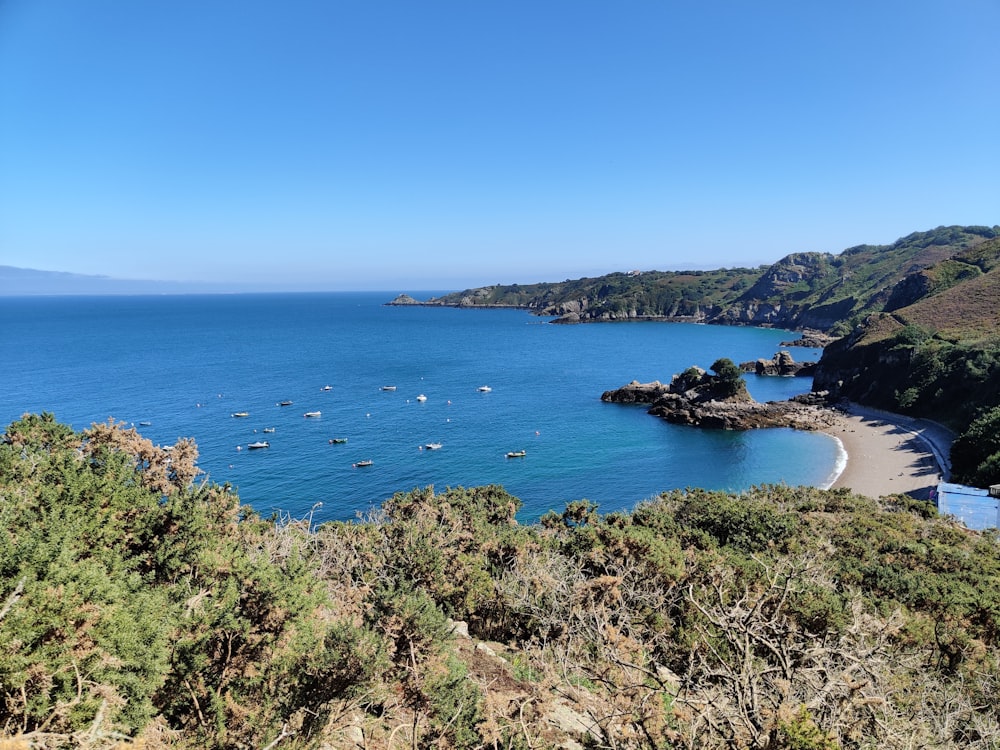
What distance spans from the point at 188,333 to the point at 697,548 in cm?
15304

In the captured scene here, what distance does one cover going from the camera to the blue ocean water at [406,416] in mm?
40500

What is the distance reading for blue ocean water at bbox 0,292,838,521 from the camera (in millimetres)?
40500

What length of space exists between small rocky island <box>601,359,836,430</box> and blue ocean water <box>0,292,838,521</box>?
2.39 meters

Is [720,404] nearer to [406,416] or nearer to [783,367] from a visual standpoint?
[783,367]

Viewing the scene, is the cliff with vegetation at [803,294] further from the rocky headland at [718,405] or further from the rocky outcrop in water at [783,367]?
the rocky headland at [718,405]

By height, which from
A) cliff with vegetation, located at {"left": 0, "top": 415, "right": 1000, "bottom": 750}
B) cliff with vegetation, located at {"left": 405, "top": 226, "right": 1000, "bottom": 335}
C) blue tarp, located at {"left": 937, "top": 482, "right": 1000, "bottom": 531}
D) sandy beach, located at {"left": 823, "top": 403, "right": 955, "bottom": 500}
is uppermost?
cliff with vegetation, located at {"left": 405, "top": 226, "right": 1000, "bottom": 335}

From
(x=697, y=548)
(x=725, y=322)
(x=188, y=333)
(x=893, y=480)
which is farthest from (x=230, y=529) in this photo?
(x=725, y=322)

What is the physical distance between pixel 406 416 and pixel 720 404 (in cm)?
3692

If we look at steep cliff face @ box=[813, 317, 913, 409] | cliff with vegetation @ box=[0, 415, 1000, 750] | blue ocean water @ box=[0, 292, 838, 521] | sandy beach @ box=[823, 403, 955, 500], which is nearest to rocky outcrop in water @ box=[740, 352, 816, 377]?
blue ocean water @ box=[0, 292, 838, 521]

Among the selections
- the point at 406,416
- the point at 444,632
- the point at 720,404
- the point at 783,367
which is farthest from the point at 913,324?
the point at 444,632

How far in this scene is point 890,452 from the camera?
156 ft

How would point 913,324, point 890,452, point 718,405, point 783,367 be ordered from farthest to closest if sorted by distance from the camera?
1. point 783,367
2. point 913,324
3. point 718,405
4. point 890,452

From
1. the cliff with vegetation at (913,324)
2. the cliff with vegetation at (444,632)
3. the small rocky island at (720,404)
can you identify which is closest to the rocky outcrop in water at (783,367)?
the cliff with vegetation at (913,324)

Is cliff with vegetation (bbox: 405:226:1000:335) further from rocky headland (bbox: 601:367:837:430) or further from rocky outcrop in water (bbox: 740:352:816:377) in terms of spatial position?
rocky headland (bbox: 601:367:837:430)
